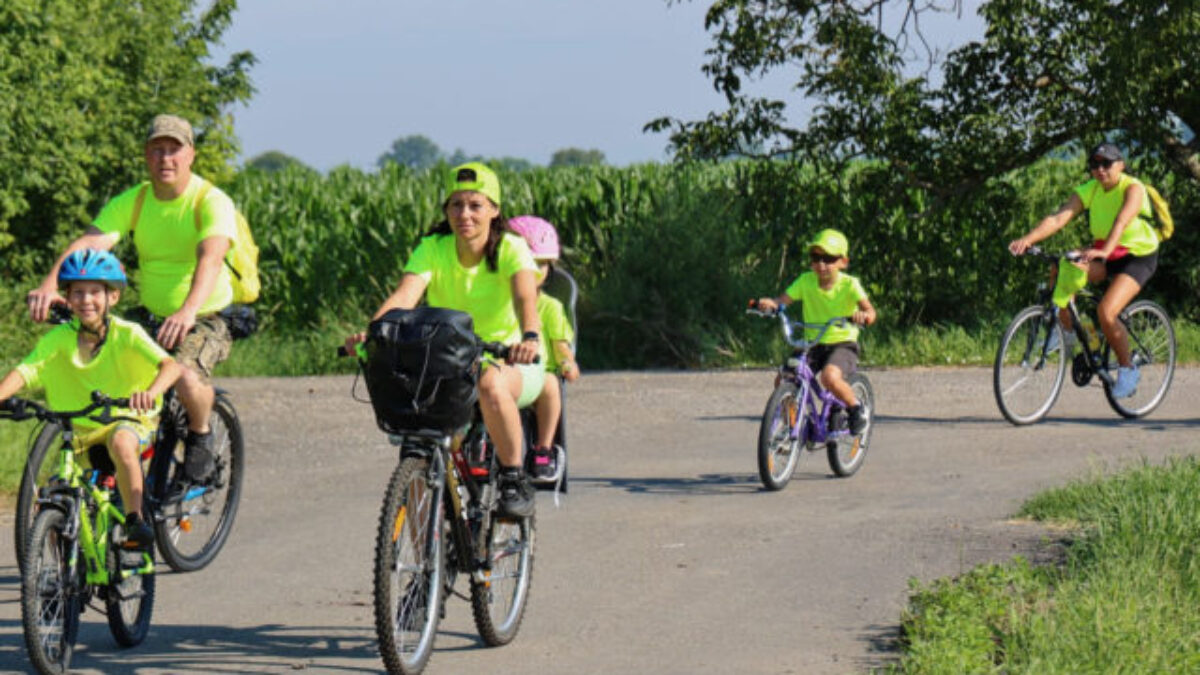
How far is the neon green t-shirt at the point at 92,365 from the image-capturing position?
7.05 meters

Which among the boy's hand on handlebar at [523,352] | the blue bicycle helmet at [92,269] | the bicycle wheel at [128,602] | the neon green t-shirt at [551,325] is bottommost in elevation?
the bicycle wheel at [128,602]

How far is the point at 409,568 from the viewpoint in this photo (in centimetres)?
608

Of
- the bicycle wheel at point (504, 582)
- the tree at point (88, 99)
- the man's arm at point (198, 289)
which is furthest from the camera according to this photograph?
the tree at point (88, 99)

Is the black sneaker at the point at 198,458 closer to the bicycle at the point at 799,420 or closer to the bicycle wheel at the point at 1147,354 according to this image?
the bicycle at the point at 799,420

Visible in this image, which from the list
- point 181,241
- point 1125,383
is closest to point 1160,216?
point 1125,383

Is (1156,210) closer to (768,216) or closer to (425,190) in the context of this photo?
(768,216)

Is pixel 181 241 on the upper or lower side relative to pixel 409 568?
upper

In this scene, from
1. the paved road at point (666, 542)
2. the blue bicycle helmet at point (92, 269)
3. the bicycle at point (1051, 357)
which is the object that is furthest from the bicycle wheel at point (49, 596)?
the bicycle at point (1051, 357)

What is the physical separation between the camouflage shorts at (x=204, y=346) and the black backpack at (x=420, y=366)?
2.33 metres

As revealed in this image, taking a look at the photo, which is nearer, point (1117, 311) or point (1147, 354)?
point (1117, 311)

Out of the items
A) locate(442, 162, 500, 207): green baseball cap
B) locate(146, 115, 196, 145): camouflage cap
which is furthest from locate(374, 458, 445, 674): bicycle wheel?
locate(146, 115, 196, 145): camouflage cap

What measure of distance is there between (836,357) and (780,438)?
26.3 inches

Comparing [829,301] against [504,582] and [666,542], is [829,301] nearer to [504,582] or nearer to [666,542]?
[666,542]

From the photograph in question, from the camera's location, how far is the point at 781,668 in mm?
6500
